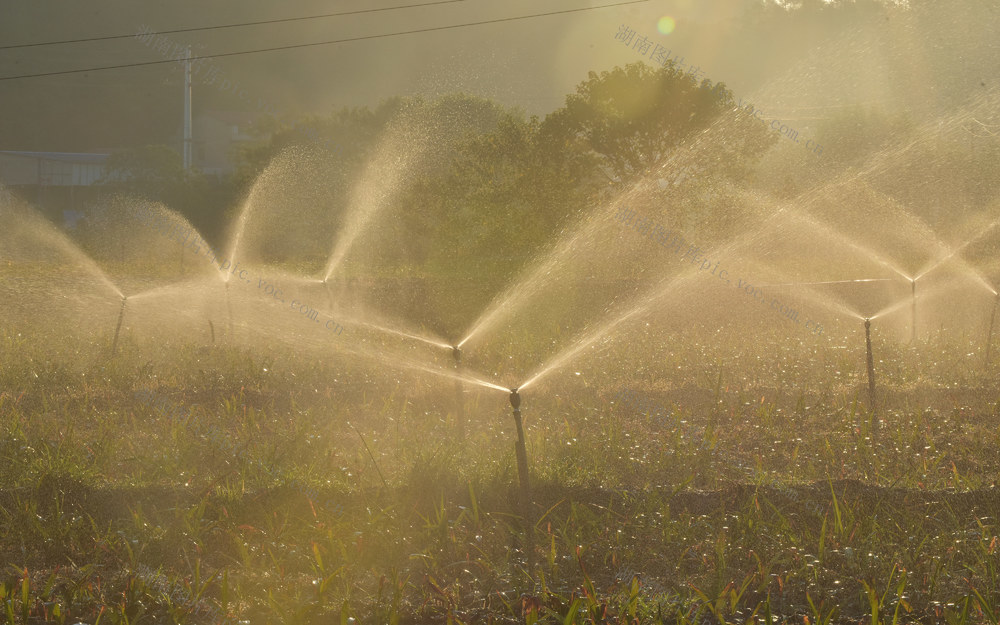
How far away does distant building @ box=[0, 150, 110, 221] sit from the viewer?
46.8 metres

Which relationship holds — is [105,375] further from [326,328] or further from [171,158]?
[171,158]

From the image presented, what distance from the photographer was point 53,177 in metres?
57.1

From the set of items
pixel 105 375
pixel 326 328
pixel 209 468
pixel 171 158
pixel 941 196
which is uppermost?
pixel 171 158

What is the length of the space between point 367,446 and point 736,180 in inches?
535

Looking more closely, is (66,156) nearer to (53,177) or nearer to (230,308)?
(53,177)

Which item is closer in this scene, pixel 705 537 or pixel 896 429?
pixel 705 537

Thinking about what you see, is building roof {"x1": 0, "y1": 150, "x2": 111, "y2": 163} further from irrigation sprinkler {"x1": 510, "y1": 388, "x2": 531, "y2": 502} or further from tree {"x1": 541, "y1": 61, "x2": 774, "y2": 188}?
irrigation sprinkler {"x1": 510, "y1": 388, "x2": 531, "y2": 502}

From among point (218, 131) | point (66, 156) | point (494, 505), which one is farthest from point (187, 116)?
point (218, 131)

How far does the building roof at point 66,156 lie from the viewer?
55.9 meters

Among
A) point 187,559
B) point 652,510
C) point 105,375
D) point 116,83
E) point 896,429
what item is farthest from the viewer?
point 116,83

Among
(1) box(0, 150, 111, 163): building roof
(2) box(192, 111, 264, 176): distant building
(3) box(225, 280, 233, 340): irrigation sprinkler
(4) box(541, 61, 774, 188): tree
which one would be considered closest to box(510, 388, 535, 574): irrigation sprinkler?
(3) box(225, 280, 233, 340): irrigation sprinkler

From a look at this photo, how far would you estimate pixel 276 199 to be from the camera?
111ft

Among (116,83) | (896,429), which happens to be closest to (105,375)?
(896,429)

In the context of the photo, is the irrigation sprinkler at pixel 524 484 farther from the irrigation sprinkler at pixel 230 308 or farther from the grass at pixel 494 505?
the irrigation sprinkler at pixel 230 308
